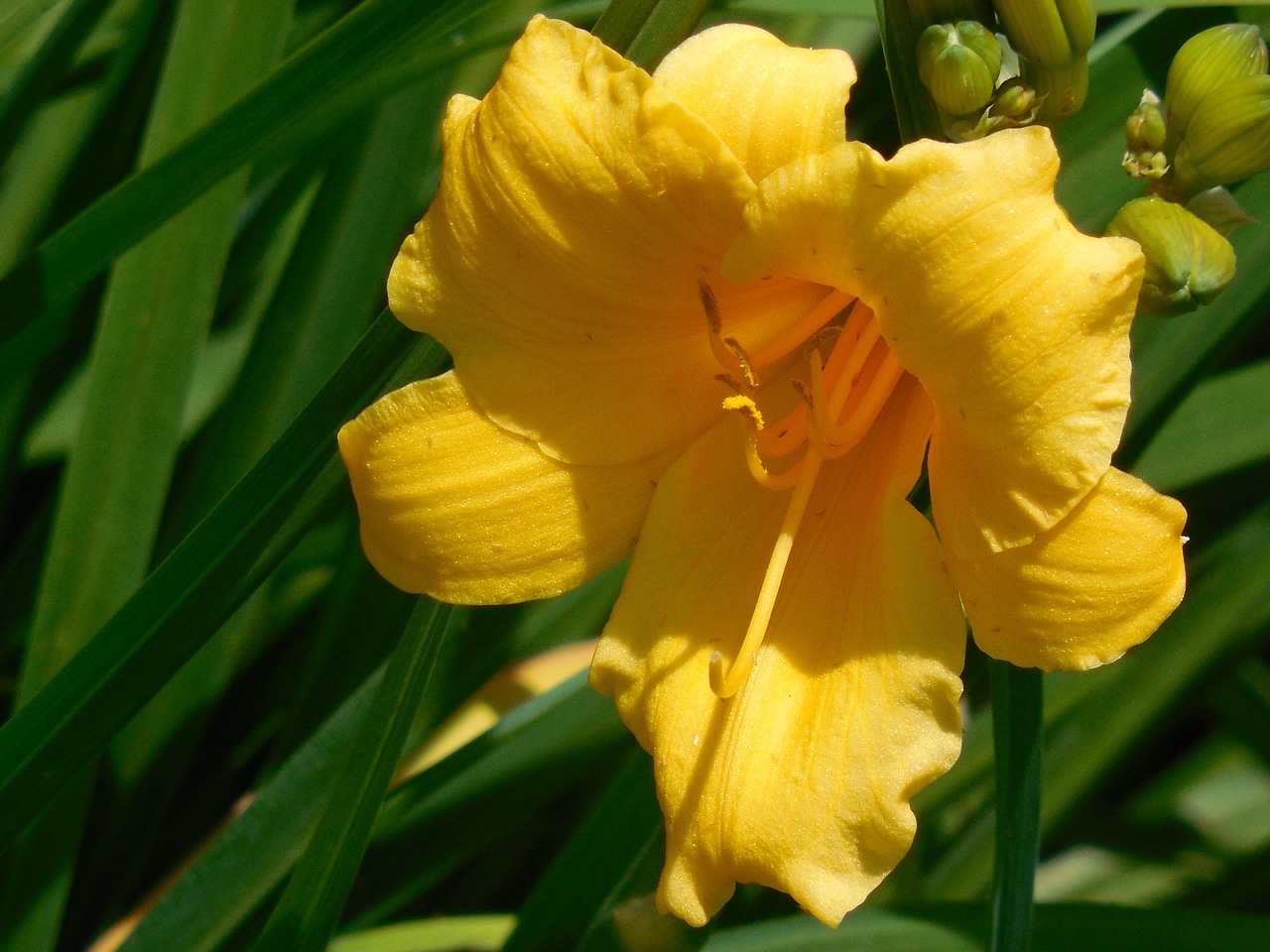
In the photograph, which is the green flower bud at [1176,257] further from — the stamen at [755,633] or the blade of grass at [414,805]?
the blade of grass at [414,805]

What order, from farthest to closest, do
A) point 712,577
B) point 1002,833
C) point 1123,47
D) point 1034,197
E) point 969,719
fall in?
point 969,719, point 1123,47, point 712,577, point 1002,833, point 1034,197

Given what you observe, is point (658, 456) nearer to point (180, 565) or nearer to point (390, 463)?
point (390, 463)

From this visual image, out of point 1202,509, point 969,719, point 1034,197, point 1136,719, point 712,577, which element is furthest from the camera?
point 1202,509

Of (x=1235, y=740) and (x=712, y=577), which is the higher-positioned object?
(x=712, y=577)

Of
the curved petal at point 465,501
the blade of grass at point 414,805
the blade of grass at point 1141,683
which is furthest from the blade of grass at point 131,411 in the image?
the blade of grass at point 1141,683

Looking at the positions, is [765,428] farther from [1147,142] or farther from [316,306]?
[316,306]

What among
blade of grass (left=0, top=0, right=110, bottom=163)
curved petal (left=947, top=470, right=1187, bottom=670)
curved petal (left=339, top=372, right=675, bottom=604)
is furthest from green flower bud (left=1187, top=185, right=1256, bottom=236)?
blade of grass (left=0, top=0, right=110, bottom=163)

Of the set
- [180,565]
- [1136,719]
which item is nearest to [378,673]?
[180,565]
